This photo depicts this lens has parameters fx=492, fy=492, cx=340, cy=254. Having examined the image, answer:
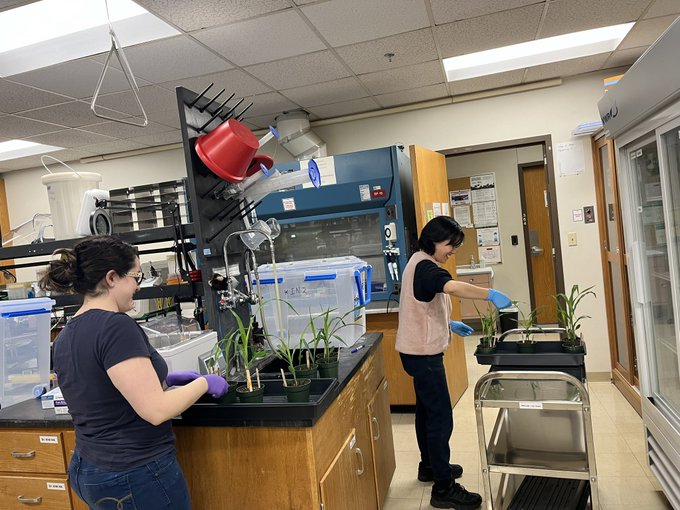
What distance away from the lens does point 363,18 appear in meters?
2.67

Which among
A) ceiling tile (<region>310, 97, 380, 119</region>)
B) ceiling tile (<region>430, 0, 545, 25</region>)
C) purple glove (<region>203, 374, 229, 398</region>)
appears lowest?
purple glove (<region>203, 374, 229, 398</region>)

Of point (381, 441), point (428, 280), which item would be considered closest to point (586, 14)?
point (428, 280)

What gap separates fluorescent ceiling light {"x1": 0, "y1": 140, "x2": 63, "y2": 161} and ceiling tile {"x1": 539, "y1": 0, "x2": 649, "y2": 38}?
4.45 m

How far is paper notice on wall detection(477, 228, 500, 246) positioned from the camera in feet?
20.7

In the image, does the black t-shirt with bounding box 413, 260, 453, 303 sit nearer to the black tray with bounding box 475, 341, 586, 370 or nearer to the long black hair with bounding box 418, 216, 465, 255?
the long black hair with bounding box 418, 216, 465, 255

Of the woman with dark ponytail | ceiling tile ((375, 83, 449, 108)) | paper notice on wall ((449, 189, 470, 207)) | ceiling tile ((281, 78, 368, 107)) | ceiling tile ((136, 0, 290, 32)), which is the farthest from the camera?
paper notice on wall ((449, 189, 470, 207))

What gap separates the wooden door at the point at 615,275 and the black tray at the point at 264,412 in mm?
2796

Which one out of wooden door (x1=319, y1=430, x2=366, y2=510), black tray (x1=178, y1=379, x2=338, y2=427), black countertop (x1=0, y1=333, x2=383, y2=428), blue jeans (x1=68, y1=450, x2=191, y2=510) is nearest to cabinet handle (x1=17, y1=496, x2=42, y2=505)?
black countertop (x1=0, y1=333, x2=383, y2=428)

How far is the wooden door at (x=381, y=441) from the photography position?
2.25 metres

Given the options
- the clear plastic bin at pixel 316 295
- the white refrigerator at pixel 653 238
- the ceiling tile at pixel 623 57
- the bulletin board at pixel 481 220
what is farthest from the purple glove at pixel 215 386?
the bulletin board at pixel 481 220

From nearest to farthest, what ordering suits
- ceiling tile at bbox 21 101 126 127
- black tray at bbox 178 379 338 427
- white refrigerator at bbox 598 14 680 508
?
black tray at bbox 178 379 338 427 → white refrigerator at bbox 598 14 680 508 → ceiling tile at bbox 21 101 126 127

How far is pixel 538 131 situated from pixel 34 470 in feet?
13.6

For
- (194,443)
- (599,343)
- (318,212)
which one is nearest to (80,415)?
(194,443)

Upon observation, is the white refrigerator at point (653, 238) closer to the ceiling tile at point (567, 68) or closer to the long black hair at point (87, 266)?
the ceiling tile at point (567, 68)
